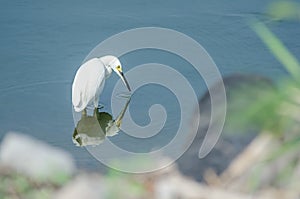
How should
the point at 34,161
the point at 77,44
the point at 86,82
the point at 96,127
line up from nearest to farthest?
the point at 34,161 → the point at 86,82 → the point at 96,127 → the point at 77,44

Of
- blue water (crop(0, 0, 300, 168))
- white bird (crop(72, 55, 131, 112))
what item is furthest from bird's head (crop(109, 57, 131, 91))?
blue water (crop(0, 0, 300, 168))

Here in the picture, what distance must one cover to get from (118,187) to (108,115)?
2964 millimetres

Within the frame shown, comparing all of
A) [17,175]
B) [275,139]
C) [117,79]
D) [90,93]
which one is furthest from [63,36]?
[275,139]

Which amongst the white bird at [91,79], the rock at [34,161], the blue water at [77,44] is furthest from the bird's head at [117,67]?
the rock at [34,161]

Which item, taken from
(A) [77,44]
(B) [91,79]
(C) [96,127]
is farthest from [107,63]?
(A) [77,44]

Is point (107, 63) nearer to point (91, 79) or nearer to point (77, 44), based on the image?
point (91, 79)

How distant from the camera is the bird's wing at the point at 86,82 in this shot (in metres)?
5.48

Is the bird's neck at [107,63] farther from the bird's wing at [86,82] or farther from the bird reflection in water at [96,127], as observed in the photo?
the bird reflection in water at [96,127]

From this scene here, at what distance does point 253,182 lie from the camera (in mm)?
2520

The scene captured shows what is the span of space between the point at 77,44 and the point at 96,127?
2.82 feet

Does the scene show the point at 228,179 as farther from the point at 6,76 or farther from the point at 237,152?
the point at 6,76

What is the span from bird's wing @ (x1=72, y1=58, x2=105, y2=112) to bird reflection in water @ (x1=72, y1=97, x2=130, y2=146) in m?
0.15

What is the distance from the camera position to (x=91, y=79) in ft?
18.5

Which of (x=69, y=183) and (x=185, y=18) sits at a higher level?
(x=69, y=183)
